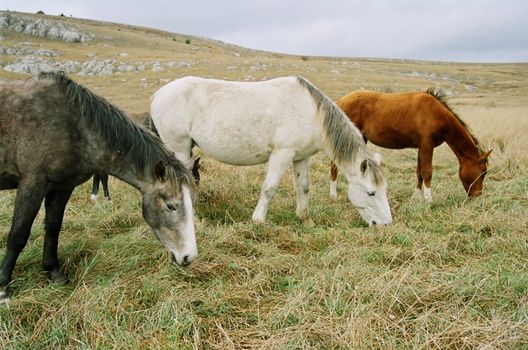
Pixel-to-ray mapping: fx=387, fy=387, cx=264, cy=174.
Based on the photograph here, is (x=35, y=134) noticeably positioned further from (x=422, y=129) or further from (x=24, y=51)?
(x=24, y=51)

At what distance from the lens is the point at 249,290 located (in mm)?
3408

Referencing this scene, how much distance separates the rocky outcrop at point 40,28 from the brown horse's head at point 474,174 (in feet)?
260

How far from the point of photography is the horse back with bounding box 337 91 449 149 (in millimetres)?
6988

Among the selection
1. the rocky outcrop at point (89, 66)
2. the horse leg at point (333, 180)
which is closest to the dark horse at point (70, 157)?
the horse leg at point (333, 180)

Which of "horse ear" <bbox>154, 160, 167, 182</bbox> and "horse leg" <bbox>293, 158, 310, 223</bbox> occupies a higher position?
"horse ear" <bbox>154, 160, 167, 182</bbox>

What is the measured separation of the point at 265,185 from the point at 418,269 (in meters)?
2.44

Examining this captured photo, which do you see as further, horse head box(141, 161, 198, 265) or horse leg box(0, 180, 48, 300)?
horse head box(141, 161, 198, 265)

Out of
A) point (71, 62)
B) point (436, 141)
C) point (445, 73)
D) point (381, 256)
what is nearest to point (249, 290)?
point (381, 256)

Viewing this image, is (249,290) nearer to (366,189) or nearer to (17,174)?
(17,174)

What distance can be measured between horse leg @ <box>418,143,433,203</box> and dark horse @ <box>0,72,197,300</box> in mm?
4851

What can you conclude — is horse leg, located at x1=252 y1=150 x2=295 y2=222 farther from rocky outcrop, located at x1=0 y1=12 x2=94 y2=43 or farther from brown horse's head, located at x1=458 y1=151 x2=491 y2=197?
rocky outcrop, located at x1=0 y1=12 x2=94 y2=43

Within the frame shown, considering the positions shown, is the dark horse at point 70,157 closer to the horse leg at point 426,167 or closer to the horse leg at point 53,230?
the horse leg at point 53,230

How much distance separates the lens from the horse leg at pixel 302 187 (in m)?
5.90

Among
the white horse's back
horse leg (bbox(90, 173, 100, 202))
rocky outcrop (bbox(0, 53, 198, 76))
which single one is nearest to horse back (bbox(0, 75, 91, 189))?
the white horse's back
